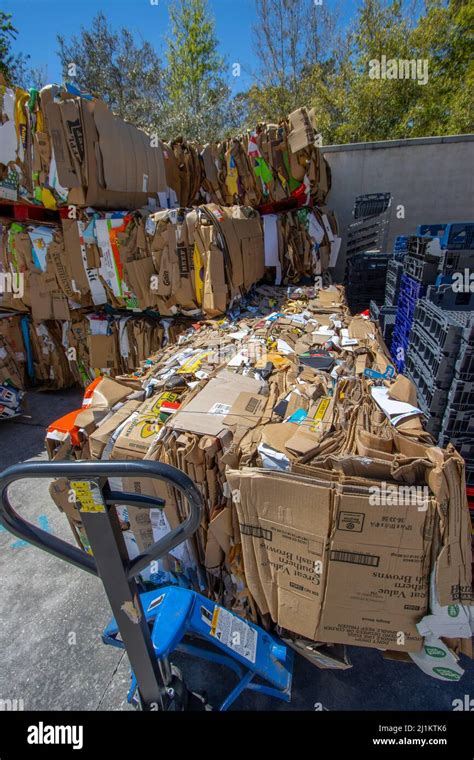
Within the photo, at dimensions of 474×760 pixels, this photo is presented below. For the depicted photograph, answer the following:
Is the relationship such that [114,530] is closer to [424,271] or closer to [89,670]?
[89,670]

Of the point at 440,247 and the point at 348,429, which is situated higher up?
the point at 440,247

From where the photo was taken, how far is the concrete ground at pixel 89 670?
5.96 ft

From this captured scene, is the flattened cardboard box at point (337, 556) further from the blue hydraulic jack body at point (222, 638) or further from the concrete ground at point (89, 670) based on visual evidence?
the concrete ground at point (89, 670)

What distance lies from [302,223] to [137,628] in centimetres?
551

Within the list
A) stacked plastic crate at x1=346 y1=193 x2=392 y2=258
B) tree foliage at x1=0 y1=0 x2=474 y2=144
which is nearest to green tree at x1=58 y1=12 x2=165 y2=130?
tree foliage at x1=0 y1=0 x2=474 y2=144

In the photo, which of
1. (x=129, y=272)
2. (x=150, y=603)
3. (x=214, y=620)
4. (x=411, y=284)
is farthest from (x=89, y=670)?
(x=411, y=284)

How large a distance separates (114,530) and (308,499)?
0.80 m

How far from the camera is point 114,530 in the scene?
3.66 ft

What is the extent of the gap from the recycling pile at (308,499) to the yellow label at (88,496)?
0.70 metres

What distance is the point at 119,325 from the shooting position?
4910 millimetres

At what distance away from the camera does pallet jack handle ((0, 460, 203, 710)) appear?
102cm

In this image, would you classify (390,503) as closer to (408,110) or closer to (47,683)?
(47,683)

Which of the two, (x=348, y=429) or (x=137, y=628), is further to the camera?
(x=348, y=429)
